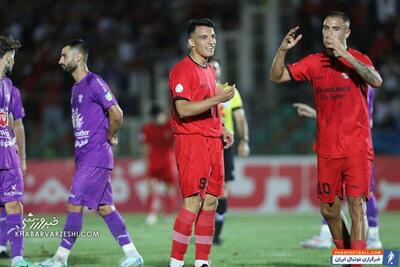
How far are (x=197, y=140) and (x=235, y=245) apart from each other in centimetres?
350

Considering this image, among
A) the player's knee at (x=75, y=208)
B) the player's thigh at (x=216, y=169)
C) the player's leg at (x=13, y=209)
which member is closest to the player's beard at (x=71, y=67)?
the player's leg at (x=13, y=209)

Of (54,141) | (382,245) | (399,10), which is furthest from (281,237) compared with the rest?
(399,10)

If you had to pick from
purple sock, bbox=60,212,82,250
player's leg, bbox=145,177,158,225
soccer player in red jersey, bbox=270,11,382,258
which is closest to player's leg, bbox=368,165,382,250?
soccer player in red jersey, bbox=270,11,382,258

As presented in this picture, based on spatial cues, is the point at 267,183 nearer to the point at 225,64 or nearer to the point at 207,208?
the point at 225,64

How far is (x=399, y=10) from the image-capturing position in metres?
21.3

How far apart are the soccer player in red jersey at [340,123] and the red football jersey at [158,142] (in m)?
9.33

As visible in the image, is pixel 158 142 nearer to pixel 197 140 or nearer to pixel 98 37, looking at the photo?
pixel 98 37

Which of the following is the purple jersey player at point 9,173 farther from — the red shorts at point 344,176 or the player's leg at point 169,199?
the player's leg at point 169,199

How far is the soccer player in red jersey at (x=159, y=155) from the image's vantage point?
682 inches

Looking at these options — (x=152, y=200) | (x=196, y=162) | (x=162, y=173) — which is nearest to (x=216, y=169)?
(x=196, y=162)

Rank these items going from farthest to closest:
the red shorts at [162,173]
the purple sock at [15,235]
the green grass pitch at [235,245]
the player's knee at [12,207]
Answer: the red shorts at [162,173] < the green grass pitch at [235,245] < the player's knee at [12,207] < the purple sock at [15,235]

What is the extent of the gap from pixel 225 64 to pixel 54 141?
230 inches

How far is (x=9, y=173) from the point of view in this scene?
29.0ft

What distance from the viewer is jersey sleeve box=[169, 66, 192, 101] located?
8125mm
